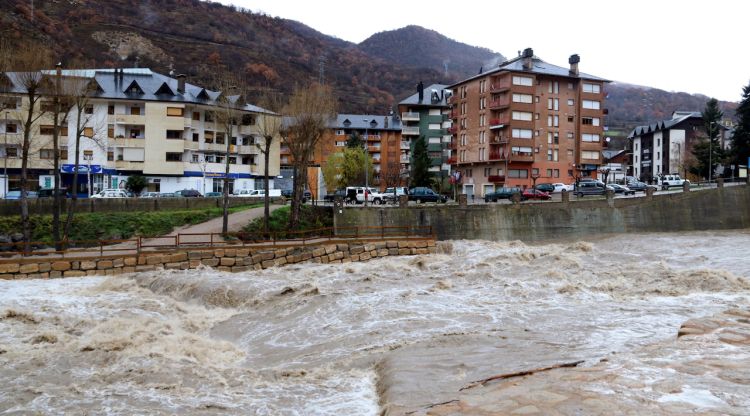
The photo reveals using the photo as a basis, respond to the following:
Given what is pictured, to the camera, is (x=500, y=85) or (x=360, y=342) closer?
(x=360, y=342)

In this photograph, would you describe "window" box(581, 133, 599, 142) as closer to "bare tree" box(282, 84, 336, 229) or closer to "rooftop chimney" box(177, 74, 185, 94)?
"bare tree" box(282, 84, 336, 229)

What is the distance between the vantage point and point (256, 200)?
51.5 meters

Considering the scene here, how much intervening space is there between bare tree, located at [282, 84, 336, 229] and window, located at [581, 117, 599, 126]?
1625 inches

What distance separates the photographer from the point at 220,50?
153 metres

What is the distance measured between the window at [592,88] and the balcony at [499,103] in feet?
34.9

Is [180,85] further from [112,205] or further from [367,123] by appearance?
[367,123]

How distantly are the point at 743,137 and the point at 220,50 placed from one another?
4962 inches

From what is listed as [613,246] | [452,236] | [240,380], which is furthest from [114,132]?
[240,380]

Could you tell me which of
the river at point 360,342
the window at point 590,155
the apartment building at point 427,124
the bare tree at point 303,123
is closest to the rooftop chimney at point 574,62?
the window at point 590,155

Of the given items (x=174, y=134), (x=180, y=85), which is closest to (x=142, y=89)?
(x=180, y=85)

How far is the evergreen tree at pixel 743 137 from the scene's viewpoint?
62.7 meters

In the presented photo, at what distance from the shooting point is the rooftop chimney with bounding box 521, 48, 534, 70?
69188 millimetres

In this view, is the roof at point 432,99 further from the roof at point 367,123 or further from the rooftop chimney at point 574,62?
the rooftop chimney at point 574,62

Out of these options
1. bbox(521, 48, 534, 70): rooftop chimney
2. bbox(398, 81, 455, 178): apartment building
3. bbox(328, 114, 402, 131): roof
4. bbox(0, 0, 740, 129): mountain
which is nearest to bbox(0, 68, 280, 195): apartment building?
bbox(521, 48, 534, 70): rooftop chimney
